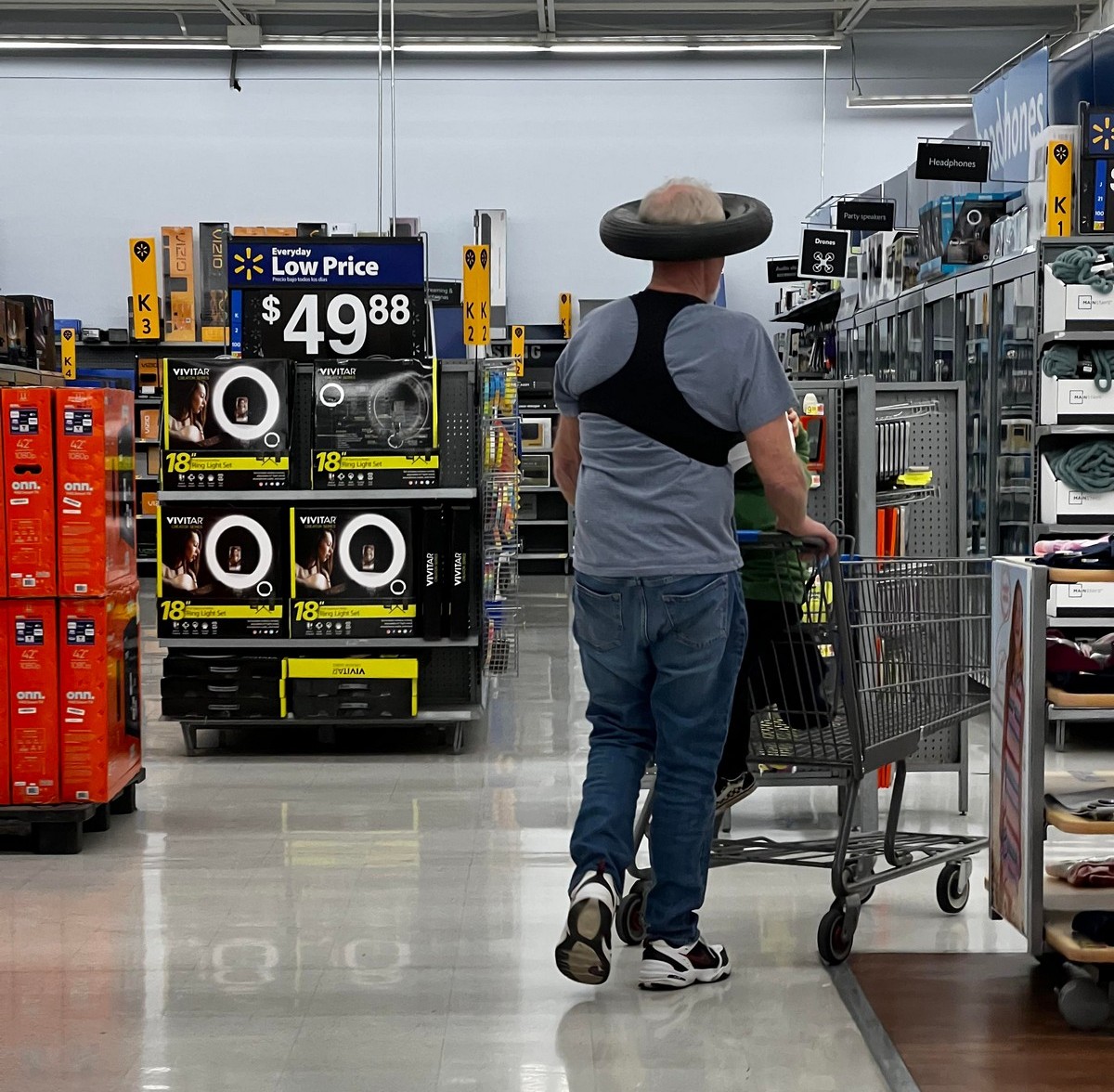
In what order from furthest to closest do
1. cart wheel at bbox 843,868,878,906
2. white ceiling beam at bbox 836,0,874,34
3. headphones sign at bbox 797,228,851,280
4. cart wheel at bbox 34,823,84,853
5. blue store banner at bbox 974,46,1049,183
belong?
white ceiling beam at bbox 836,0,874,34
headphones sign at bbox 797,228,851,280
blue store banner at bbox 974,46,1049,183
cart wheel at bbox 34,823,84,853
cart wheel at bbox 843,868,878,906

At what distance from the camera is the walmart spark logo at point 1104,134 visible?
255 inches

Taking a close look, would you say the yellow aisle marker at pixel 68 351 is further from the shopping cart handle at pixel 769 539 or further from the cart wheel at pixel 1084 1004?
the cart wheel at pixel 1084 1004

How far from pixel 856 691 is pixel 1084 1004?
0.82 meters

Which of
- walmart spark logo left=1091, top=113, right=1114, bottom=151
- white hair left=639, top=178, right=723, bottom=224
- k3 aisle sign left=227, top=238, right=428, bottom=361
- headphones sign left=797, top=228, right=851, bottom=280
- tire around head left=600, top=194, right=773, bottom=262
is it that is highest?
headphones sign left=797, top=228, right=851, bottom=280

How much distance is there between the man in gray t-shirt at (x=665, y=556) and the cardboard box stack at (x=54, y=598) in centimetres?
197

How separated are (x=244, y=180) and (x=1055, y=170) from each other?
36.0 feet

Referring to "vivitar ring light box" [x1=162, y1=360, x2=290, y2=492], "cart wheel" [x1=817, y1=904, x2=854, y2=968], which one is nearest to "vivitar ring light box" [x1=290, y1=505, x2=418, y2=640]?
"vivitar ring light box" [x1=162, y1=360, x2=290, y2=492]

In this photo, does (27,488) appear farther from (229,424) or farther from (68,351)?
(68,351)

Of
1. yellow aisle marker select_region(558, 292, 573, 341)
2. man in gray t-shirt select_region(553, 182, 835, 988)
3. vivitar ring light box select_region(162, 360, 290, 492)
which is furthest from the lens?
yellow aisle marker select_region(558, 292, 573, 341)

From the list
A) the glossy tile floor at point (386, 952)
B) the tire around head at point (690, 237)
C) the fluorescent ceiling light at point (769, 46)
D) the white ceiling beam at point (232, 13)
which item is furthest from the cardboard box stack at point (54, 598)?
the fluorescent ceiling light at point (769, 46)

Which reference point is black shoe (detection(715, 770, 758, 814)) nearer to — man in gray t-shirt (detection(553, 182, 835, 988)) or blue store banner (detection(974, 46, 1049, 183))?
man in gray t-shirt (detection(553, 182, 835, 988))

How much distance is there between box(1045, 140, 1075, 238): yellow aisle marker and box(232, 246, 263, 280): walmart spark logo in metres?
3.48

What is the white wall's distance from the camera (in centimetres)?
1557

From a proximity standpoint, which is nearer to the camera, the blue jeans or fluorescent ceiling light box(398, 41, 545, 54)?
the blue jeans
